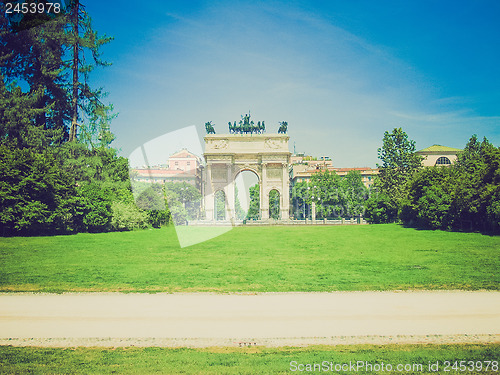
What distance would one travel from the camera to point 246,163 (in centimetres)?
6850

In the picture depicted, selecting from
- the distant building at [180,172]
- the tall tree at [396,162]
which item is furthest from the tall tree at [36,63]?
the distant building at [180,172]

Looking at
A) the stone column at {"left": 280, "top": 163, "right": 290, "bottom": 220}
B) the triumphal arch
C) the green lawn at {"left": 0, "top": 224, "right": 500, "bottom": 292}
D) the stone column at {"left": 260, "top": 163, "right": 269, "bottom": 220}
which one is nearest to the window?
the stone column at {"left": 280, "top": 163, "right": 290, "bottom": 220}

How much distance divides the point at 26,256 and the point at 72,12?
106 ft

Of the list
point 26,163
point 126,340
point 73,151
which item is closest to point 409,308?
point 126,340

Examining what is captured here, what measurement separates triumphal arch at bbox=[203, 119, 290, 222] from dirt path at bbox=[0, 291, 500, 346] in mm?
56632

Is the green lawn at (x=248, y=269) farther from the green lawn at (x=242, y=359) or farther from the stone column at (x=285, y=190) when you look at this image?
the stone column at (x=285, y=190)

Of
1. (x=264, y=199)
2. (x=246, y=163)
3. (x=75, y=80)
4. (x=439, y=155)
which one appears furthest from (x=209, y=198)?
(x=439, y=155)

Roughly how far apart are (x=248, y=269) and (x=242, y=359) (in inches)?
349

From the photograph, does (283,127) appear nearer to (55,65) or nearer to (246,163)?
(246,163)

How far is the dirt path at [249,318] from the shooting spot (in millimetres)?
7137

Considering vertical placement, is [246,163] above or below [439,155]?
below

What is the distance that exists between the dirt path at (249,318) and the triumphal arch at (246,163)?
186 ft

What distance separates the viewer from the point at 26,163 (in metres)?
29.0

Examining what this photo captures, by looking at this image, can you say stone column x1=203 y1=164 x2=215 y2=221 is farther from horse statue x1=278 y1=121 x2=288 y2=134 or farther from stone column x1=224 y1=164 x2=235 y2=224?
horse statue x1=278 y1=121 x2=288 y2=134
